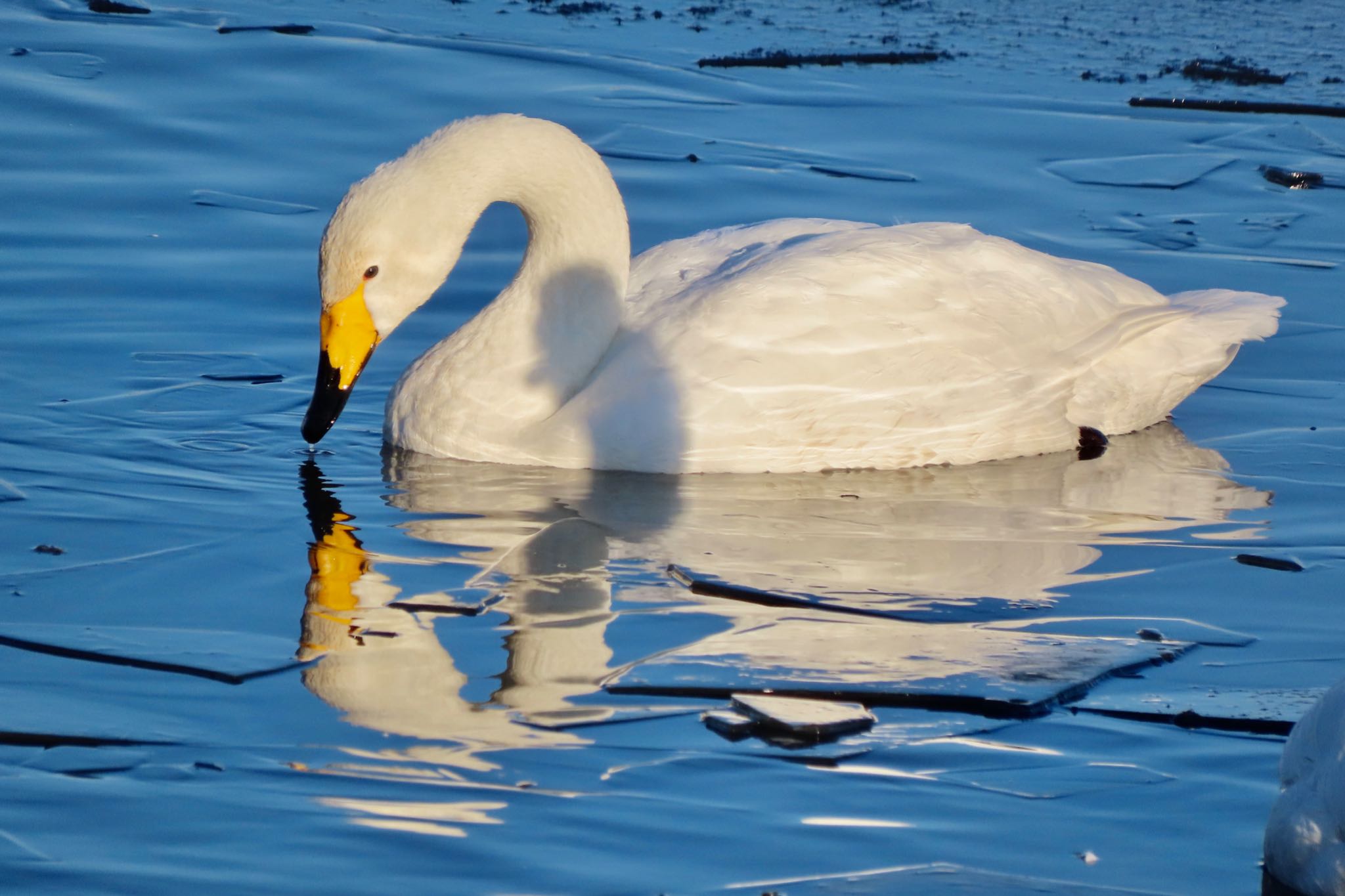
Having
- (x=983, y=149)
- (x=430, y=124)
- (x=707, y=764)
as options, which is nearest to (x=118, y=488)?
(x=707, y=764)

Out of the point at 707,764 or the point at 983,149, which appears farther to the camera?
the point at 983,149

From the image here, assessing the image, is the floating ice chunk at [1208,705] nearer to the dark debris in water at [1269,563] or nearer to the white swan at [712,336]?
the dark debris in water at [1269,563]

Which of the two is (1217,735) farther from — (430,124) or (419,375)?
(430,124)

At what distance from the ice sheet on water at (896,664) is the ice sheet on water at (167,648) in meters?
0.83

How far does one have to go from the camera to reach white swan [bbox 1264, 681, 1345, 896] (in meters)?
3.50

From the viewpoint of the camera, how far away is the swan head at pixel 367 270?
6.33 m

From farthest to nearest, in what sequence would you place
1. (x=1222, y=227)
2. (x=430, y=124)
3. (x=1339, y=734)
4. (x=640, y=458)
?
(x=430, y=124), (x=1222, y=227), (x=640, y=458), (x=1339, y=734)

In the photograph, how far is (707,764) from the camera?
4.16 meters

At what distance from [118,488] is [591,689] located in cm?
212

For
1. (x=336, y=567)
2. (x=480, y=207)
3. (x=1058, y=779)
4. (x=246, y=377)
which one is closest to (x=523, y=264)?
(x=480, y=207)

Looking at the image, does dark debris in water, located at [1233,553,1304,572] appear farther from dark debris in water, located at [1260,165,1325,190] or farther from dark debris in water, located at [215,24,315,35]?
dark debris in water, located at [215,24,315,35]

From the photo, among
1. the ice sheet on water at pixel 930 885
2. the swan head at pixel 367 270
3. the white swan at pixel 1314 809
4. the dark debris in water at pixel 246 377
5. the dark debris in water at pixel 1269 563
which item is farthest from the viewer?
the dark debris in water at pixel 246 377

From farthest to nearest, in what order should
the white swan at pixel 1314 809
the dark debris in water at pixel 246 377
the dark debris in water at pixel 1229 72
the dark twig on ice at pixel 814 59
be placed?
1. the dark twig on ice at pixel 814 59
2. the dark debris in water at pixel 1229 72
3. the dark debris in water at pixel 246 377
4. the white swan at pixel 1314 809

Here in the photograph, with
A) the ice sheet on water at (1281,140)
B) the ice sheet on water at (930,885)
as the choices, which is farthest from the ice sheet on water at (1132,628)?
the ice sheet on water at (1281,140)
